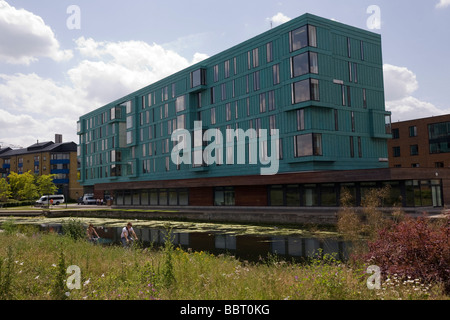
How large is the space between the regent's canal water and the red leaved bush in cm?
445

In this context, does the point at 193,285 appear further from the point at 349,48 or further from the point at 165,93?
the point at 165,93

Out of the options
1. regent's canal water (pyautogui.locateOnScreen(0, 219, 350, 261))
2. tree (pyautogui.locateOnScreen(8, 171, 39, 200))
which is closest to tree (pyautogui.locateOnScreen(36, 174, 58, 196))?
tree (pyautogui.locateOnScreen(8, 171, 39, 200))

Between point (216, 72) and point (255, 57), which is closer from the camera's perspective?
point (255, 57)

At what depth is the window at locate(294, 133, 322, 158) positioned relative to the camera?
40.7 meters

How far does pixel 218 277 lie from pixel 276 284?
1.73 meters

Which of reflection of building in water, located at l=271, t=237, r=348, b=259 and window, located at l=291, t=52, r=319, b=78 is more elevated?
window, located at l=291, t=52, r=319, b=78

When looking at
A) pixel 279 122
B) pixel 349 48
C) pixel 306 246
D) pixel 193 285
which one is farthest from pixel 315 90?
pixel 193 285

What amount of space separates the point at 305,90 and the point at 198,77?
62.3ft

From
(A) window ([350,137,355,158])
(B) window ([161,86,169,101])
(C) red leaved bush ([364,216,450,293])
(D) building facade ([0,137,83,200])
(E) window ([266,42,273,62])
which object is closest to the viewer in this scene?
(C) red leaved bush ([364,216,450,293])

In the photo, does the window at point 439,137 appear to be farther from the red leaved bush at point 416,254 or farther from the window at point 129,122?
the red leaved bush at point 416,254

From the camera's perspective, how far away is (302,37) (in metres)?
41.6

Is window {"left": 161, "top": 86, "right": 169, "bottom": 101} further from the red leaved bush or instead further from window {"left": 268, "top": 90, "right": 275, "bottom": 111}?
the red leaved bush
